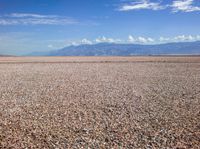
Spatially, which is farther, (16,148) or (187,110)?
(187,110)

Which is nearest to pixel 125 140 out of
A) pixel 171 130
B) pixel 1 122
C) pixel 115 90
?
pixel 171 130

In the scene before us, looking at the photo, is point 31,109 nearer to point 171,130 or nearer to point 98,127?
point 98,127

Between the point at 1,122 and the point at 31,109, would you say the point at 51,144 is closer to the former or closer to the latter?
the point at 1,122

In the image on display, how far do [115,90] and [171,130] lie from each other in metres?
8.20

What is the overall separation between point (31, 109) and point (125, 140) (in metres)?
5.12

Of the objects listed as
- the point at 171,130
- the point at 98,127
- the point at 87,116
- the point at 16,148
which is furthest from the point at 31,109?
the point at 171,130

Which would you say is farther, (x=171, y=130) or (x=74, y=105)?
(x=74, y=105)

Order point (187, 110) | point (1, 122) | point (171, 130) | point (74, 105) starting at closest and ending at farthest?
point (171, 130) → point (1, 122) → point (187, 110) → point (74, 105)

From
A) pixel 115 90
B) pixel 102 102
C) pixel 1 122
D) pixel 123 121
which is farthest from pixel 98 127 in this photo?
pixel 115 90

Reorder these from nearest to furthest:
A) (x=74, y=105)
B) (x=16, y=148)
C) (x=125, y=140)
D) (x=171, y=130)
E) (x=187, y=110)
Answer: (x=16, y=148)
(x=125, y=140)
(x=171, y=130)
(x=187, y=110)
(x=74, y=105)

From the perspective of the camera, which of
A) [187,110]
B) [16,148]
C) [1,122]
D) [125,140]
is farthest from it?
[187,110]

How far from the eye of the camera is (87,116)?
1006cm

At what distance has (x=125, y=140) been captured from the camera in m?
7.51

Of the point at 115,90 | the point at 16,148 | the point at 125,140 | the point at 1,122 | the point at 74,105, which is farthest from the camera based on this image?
the point at 115,90
